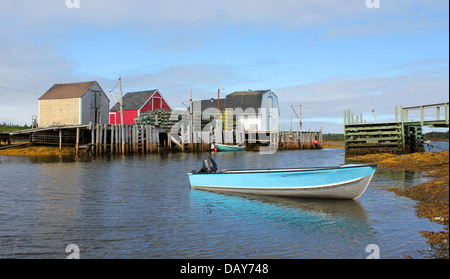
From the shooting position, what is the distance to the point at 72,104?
4591cm

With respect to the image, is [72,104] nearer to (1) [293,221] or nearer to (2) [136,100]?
(2) [136,100]

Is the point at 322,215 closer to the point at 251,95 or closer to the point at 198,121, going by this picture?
the point at 198,121

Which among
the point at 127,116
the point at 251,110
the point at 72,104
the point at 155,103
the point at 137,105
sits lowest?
the point at 127,116

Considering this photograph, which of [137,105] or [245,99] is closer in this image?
[137,105]

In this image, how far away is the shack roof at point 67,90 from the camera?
152 feet

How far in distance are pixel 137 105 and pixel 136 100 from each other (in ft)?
5.55

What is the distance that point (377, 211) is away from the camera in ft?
37.1

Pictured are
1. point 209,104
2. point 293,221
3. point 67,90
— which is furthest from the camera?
point 209,104

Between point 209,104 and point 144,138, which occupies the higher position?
point 209,104

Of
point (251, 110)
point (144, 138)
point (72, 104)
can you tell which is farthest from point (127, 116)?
point (251, 110)

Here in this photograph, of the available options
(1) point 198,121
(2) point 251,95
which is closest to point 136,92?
(1) point 198,121

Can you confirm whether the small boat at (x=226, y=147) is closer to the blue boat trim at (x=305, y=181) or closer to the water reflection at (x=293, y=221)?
the blue boat trim at (x=305, y=181)

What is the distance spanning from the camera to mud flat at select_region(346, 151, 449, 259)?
7720 millimetres
